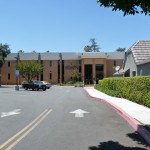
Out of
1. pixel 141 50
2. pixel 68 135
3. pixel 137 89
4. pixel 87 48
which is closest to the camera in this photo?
pixel 68 135

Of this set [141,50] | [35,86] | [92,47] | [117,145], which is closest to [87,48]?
[92,47]

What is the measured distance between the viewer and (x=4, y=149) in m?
9.15

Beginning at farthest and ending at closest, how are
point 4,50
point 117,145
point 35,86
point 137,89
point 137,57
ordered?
point 4,50, point 35,86, point 137,57, point 137,89, point 117,145

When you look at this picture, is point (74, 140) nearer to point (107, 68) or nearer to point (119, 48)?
point (107, 68)

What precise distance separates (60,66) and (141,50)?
214 ft

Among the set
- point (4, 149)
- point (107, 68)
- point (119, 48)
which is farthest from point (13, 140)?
point (119, 48)

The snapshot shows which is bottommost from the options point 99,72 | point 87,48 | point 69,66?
point 99,72

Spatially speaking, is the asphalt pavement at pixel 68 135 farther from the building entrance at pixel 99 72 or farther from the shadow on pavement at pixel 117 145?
the building entrance at pixel 99 72

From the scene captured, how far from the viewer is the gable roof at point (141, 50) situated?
37.6 metres

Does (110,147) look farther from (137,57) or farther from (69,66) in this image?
(69,66)

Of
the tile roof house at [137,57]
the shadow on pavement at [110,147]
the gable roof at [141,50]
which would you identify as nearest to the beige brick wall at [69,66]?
the tile roof house at [137,57]

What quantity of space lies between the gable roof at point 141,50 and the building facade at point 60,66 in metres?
59.0

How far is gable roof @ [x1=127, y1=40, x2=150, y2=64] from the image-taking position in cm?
3760

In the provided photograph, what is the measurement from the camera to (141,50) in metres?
39.3
